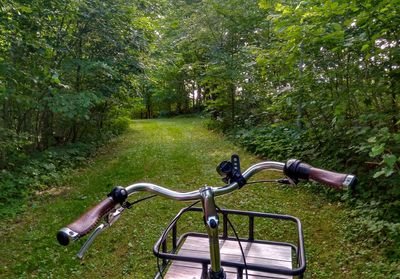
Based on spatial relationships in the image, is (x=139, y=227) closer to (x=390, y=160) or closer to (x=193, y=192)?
(x=390, y=160)

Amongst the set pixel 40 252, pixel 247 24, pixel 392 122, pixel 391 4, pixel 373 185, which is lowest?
pixel 40 252

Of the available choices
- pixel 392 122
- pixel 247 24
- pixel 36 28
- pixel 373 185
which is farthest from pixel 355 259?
pixel 247 24

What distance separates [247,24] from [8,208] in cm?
742

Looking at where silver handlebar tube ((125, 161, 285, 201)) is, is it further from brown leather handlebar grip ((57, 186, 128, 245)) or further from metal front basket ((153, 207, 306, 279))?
metal front basket ((153, 207, 306, 279))

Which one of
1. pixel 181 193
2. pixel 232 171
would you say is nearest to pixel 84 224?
pixel 181 193

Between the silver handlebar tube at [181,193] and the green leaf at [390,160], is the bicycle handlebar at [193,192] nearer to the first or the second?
the silver handlebar tube at [181,193]

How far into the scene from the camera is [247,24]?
9.53 meters

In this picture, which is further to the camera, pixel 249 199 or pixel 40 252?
pixel 249 199

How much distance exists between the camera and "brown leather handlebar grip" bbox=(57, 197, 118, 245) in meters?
1.21

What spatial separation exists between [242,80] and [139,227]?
6.34 meters

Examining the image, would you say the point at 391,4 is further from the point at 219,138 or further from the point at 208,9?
the point at 219,138

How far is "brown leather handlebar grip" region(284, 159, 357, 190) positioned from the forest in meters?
2.06

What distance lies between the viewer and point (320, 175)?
1453mm

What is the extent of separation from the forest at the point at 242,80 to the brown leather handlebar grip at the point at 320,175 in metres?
2.06
